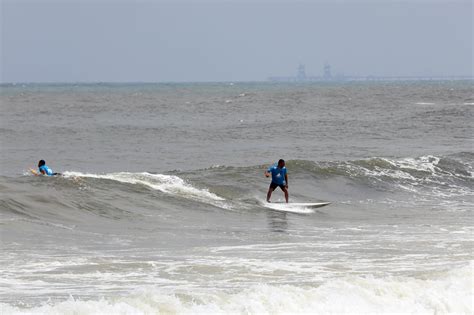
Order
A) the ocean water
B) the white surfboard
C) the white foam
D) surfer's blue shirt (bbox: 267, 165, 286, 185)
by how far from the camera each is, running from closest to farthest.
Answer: the white foam → the ocean water → the white surfboard → surfer's blue shirt (bbox: 267, 165, 286, 185)

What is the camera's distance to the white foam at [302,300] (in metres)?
9.16

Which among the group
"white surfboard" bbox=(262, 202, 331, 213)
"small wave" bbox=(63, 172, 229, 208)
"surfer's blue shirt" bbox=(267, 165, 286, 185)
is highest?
"surfer's blue shirt" bbox=(267, 165, 286, 185)

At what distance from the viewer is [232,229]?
1664cm

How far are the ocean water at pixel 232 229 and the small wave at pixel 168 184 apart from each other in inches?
2.6

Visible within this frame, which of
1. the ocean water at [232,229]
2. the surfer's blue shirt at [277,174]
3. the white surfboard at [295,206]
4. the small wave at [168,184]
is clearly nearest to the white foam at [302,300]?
the ocean water at [232,229]

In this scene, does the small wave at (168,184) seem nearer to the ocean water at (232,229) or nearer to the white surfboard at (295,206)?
the ocean water at (232,229)

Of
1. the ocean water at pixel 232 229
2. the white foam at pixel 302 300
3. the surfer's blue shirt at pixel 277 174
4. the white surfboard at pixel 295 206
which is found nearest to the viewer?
the white foam at pixel 302 300

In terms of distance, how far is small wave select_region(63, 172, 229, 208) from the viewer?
A: 68.2 ft

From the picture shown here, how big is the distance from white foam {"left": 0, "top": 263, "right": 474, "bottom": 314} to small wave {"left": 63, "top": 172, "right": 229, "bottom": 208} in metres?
9.65

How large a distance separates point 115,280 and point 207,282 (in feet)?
3.89

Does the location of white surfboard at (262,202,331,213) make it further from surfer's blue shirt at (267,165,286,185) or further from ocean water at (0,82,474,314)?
surfer's blue shirt at (267,165,286,185)

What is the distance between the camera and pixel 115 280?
1113cm

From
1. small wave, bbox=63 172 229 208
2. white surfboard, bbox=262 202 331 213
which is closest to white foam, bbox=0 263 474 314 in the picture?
white surfboard, bbox=262 202 331 213

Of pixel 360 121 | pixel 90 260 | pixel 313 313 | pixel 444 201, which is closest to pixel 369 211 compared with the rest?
pixel 444 201
